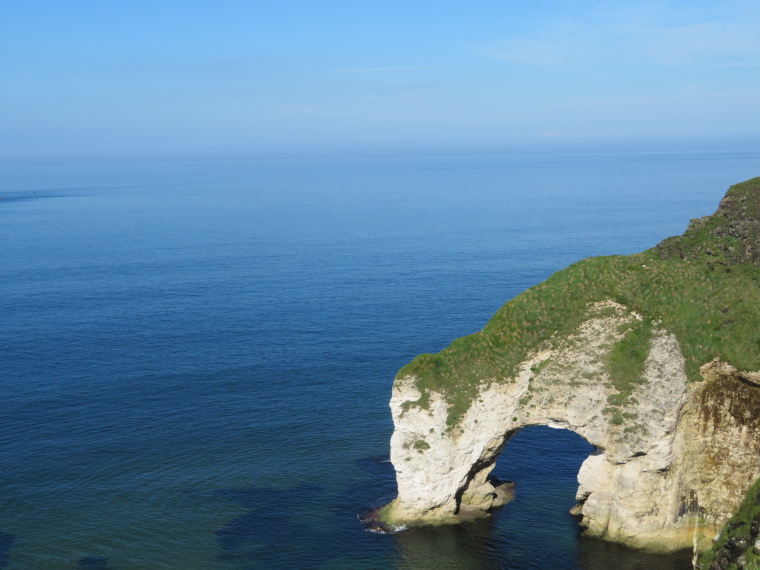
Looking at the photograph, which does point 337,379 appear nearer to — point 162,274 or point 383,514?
point 383,514

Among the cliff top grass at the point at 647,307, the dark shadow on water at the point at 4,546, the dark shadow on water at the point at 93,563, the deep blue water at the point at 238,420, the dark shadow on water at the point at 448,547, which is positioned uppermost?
the cliff top grass at the point at 647,307

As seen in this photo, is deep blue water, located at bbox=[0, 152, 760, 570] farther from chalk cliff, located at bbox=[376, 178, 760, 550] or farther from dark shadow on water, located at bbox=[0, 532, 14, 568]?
chalk cliff, located at bbox=[376, 178, 760, 550]

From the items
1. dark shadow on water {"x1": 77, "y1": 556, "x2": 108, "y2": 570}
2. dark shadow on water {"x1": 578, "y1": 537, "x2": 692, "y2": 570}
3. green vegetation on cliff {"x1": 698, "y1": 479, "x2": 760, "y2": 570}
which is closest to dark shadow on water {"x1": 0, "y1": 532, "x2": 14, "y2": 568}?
dark shadow on water {"x1": 77, "y1": 556, "x2": 108, "y2": 570}

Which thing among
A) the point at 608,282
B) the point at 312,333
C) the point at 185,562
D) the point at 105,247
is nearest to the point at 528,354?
the point at 608,282

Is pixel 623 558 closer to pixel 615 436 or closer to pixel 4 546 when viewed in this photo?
pixel 615 436

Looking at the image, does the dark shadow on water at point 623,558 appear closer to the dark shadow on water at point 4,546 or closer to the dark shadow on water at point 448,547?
the dark shadow on water at point 448,547

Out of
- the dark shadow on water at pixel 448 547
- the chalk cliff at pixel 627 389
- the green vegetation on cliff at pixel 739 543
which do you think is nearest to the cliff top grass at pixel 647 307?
the chalk cliff at pixel 627 389

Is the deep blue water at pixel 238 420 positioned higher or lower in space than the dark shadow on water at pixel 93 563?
higher

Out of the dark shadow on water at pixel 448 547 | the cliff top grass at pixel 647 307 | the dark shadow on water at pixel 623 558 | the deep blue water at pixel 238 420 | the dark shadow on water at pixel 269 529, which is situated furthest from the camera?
the deep blue water at pixel 238 420
